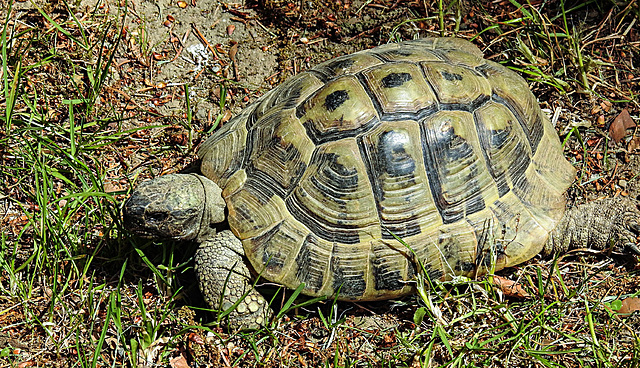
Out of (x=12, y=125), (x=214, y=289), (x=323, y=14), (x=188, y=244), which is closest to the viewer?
(x=214, y=289)

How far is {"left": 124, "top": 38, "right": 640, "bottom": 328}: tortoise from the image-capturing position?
3.71 m

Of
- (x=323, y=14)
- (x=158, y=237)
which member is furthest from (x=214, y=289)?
(x=323, y=14)

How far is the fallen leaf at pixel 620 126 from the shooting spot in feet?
15.6

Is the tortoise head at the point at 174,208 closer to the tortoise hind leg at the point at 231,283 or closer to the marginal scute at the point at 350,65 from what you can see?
the tortoise hind leg at the point at 231,283

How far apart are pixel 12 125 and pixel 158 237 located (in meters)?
1.59

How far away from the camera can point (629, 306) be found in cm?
396

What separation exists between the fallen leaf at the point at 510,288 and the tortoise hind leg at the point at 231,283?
4.94ft

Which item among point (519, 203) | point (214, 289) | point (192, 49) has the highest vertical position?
point (192, 49)

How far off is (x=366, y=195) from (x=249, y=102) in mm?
1632

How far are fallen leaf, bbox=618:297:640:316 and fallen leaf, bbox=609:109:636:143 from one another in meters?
1.34

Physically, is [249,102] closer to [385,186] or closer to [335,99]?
[335,99]

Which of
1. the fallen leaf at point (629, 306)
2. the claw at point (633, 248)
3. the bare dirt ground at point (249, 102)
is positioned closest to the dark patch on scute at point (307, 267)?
the bare dirt ground at point (249, 102)

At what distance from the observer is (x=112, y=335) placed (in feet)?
12.7

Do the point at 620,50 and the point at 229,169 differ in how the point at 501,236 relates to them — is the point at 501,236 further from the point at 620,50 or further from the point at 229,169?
the point at 620,50
